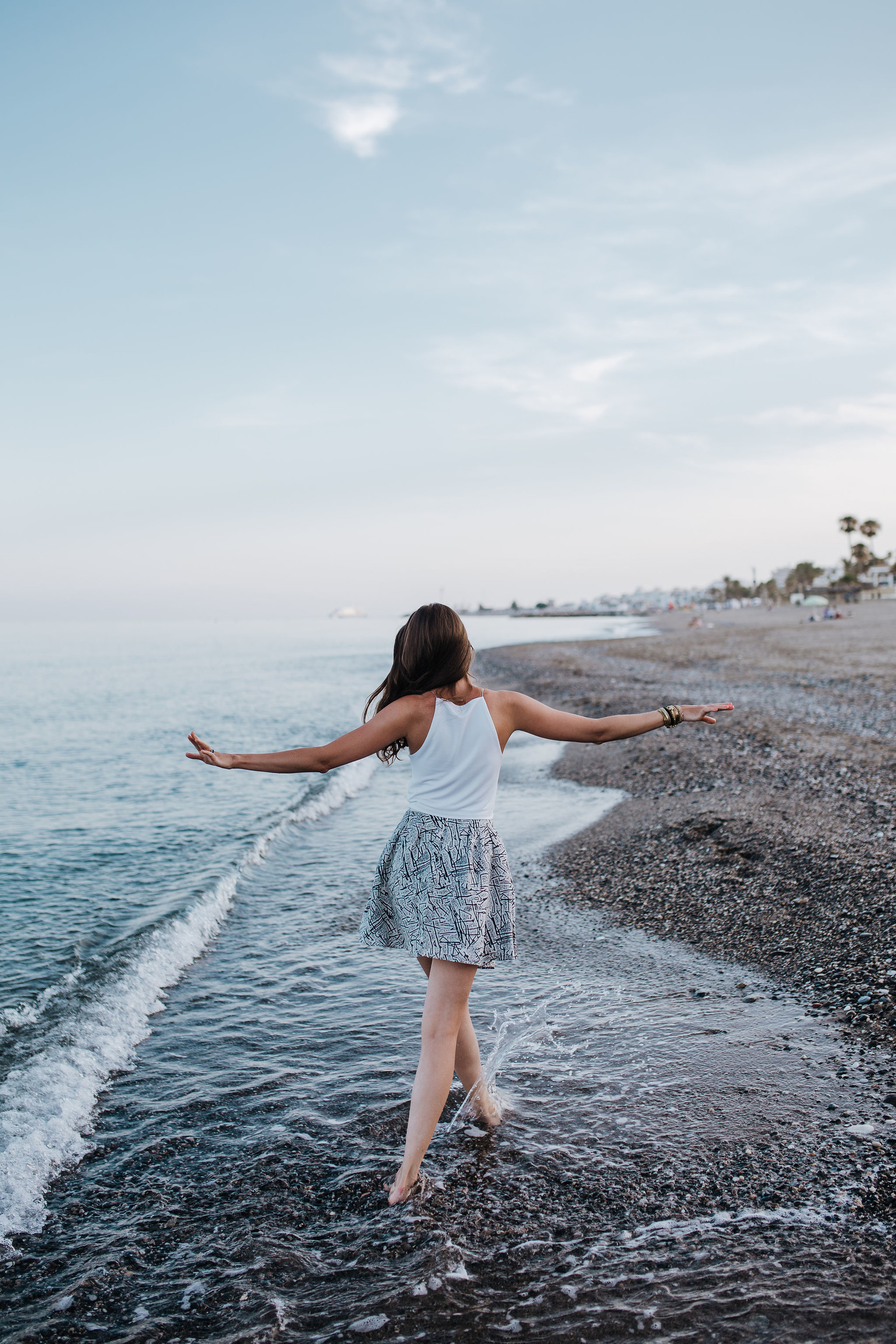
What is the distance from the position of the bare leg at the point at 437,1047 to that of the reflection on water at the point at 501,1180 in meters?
0.40

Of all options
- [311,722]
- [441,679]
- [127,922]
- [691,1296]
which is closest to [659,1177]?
[691,1296]

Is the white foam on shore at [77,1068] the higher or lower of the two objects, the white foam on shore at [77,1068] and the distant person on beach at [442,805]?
the lower

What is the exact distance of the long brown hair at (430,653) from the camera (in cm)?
328

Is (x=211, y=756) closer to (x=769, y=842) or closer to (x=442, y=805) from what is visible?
(x=442, y=805)

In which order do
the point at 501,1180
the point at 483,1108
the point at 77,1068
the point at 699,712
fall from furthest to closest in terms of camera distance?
the point at 77,1068 < the point at 483,1108 < the point at 699,712 < the point at 501,1180

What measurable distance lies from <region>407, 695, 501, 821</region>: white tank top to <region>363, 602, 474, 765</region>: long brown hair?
0.34ft

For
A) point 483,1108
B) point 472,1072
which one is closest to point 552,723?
point 472,1072

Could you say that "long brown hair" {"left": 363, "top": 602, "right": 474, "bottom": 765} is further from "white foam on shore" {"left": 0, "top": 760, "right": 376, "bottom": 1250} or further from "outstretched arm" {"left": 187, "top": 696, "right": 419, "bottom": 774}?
"white foam on shore" {"left": 0, "top": 760, "right": 376, "bottom": 1250}

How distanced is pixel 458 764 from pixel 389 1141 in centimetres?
213

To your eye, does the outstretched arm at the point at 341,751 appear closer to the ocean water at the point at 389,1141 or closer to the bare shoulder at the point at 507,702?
the bare shoulder at the point at 507,702

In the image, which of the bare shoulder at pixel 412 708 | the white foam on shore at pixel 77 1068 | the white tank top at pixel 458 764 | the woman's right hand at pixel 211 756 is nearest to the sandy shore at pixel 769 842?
the white tank top at pixel 458 764

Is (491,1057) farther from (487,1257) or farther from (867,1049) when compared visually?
(867,1049)

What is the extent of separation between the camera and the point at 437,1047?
3.42 metres

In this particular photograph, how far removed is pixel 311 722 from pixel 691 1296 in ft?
75.4
